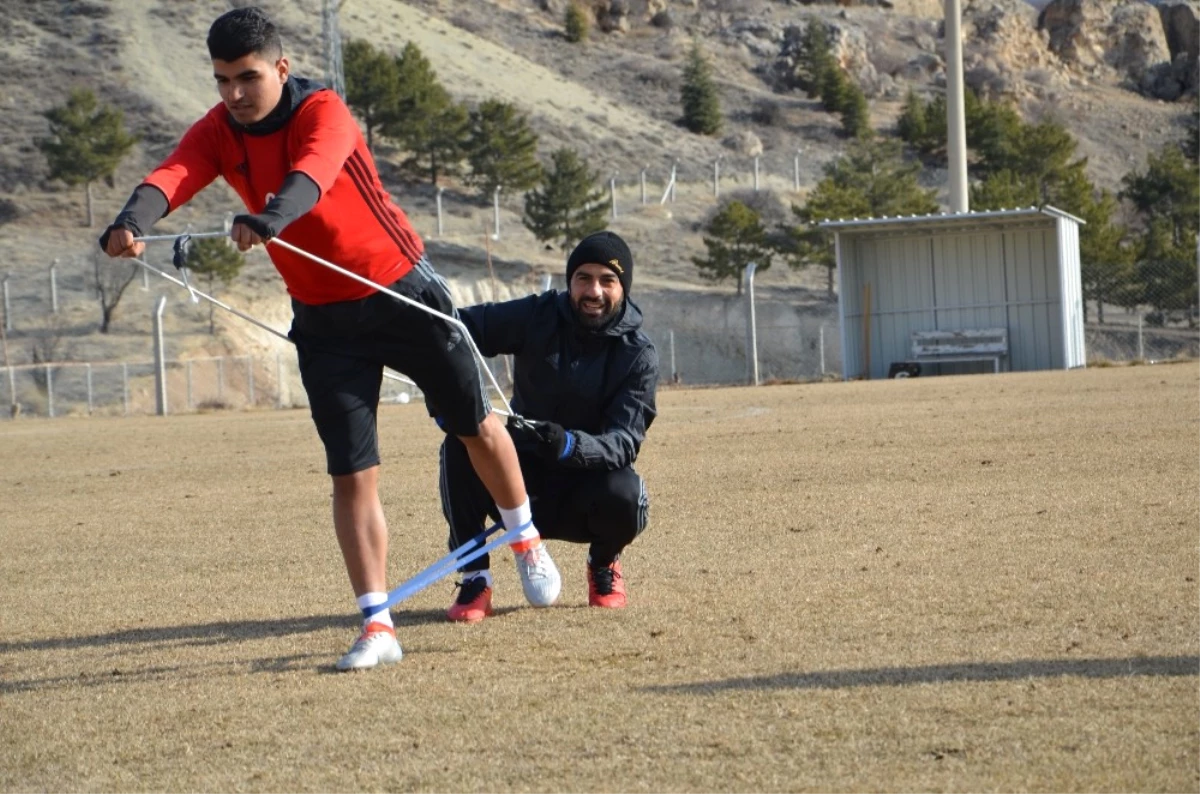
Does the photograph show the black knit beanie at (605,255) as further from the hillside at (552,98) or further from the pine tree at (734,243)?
the pine tree at (734,243)

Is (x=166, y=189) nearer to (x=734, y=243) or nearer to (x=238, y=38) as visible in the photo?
(x=238, y=38)

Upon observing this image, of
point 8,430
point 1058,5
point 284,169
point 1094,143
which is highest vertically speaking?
point 1058,5

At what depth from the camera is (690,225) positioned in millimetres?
63031

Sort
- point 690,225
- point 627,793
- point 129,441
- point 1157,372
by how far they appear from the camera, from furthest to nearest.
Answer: point 690,225 → point 1157,372 → point 129,441 → point 627,793

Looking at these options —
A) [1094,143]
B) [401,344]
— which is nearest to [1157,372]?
[401,344]

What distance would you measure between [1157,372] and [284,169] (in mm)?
21337

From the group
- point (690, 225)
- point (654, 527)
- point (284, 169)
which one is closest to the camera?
point (284, 169)

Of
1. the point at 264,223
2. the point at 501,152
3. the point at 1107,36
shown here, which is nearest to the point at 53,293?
the point at 501,152

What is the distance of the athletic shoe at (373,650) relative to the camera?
16.8 ft

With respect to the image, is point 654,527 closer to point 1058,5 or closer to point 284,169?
point 284,169

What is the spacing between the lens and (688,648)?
5156 mm

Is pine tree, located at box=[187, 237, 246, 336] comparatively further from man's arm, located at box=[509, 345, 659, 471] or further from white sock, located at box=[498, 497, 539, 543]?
white sock, located at box=[498, 497, 539, 543]

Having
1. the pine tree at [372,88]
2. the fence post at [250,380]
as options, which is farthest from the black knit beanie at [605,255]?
the pine tree at [372,88]

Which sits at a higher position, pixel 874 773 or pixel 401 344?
pixel 401 344
